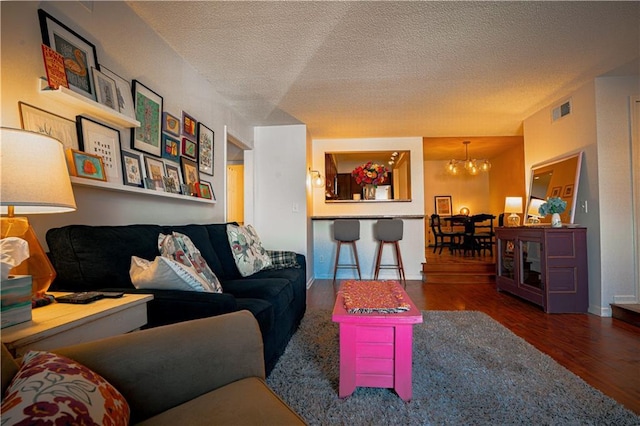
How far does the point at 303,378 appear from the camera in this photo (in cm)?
181

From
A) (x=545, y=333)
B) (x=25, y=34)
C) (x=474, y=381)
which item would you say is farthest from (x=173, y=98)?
(x=545, y=333)

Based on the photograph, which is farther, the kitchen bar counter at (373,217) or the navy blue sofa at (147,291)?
the kitchen bar counter at (373,217)

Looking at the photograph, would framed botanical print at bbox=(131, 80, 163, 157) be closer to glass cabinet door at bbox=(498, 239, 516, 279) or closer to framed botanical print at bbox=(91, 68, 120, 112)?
framed botanical print at bbox=(91, 68, 120, 112)

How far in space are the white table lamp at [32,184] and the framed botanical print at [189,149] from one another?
4.96 feet

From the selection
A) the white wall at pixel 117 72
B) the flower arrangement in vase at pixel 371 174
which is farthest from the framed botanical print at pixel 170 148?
the flower arrangement in vase at pixel 371 174

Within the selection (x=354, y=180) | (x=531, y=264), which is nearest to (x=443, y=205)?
(x=354, y=180)

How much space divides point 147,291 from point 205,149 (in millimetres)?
1958

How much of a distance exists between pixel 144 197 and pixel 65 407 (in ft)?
6.08

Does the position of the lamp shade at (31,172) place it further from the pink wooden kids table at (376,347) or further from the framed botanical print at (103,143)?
the pink wooden kids table at (376,347)

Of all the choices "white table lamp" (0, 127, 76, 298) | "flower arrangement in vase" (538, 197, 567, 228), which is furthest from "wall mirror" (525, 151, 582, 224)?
"white table lamp" (0, 127, 76, 298)

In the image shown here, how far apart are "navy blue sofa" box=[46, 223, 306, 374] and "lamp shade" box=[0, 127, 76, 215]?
0.41 metres

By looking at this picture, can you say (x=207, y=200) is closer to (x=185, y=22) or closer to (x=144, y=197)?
(x=144, y=197)

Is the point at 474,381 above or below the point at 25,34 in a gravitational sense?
below

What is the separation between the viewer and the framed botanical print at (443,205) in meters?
8.55
